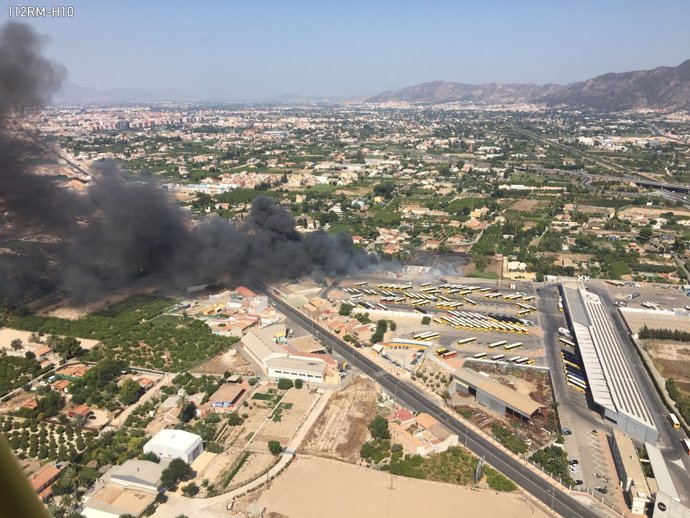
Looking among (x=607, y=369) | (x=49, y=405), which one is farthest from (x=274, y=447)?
(x=607, y=369)

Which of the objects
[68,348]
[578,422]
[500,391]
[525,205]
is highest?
[68,348]

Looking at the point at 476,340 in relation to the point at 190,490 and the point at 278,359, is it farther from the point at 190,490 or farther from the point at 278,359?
the point at 190,490

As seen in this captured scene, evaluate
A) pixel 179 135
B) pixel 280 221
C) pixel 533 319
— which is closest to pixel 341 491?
pixel 533 319

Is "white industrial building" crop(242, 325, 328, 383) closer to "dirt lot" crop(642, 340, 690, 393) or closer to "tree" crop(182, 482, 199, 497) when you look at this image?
"tree" crop(182, 482, 199, 497)

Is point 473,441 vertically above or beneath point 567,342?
above

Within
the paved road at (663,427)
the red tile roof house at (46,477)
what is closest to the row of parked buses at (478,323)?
the paved road at (663,427)

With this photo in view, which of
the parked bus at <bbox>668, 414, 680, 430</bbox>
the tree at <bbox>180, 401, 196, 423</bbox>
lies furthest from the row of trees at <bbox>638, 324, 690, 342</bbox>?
the tree at <bbox>180, 401, 196, 423</bbox>

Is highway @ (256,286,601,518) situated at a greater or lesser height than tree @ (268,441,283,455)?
lesser
